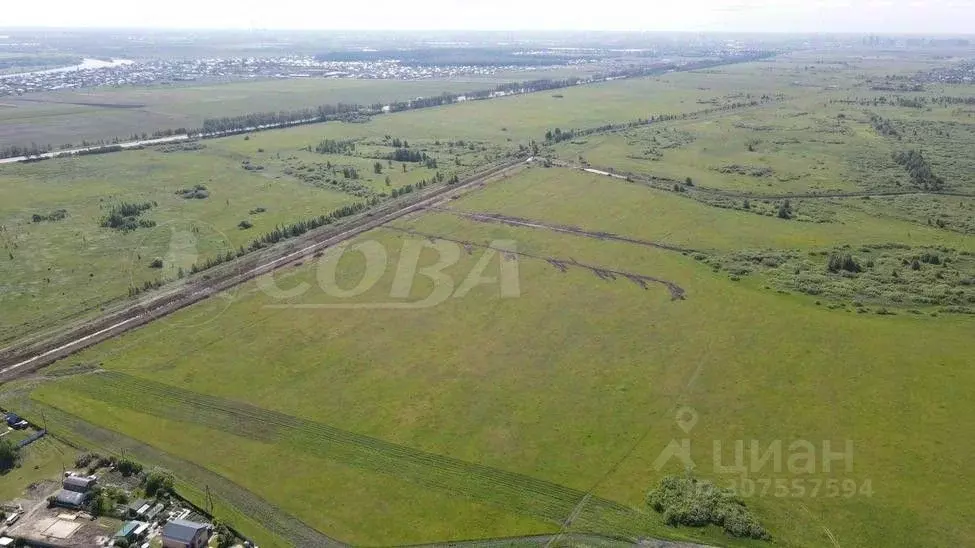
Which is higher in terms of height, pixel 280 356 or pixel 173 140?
pixel 173 140

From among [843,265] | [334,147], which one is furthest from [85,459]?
[334,147]

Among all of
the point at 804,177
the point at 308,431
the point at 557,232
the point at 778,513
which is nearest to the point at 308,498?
the point at 308,431

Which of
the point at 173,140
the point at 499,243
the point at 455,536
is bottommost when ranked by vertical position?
the point at 455,536

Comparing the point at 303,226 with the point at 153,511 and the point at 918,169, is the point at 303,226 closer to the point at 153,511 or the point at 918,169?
the point at 153,511

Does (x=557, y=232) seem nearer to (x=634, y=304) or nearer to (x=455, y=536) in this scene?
(x=634, y=304)

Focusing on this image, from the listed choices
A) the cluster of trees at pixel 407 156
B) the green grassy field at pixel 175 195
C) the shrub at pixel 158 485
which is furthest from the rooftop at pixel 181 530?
the cluster of trees at pixel 407 156

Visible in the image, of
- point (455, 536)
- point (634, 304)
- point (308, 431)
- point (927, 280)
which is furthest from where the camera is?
point (927, 280)
